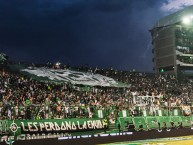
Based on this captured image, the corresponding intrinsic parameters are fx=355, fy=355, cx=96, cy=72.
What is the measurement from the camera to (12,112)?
68.4ft

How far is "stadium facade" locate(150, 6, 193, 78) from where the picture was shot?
85.4 meters

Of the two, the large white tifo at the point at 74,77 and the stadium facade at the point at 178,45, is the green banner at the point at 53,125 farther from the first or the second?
the stadium facade at the point at 178,45

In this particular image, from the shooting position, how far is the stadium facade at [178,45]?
85.4 meters

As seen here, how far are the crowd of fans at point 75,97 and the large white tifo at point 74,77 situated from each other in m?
0.87

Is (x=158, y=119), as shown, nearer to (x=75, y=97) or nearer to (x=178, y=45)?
(x=75, y=97)

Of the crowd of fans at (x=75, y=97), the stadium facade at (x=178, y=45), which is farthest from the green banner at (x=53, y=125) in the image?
the stadium facade at (x=178, y=45)

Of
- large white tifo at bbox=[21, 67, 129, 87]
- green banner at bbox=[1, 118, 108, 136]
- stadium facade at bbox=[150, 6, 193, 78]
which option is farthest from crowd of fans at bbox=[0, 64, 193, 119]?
stadium facade at bbox=[150, 6, 193, 78]

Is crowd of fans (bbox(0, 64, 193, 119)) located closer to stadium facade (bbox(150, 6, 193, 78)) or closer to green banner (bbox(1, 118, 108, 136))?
green banner (bbox(1, 118, 108, 136))

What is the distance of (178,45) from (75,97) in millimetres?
57965

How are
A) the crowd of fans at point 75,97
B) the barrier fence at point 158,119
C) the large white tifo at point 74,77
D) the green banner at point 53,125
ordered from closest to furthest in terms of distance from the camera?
the green banner at point 53,125 → the crowd of fans at point 75,97 → the barrier fence at point 158,119 → the large white tifo at point 74,77

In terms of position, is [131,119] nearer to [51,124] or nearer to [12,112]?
[51,124]

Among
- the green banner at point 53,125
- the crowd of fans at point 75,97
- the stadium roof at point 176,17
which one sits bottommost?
the green banner at point 53,125

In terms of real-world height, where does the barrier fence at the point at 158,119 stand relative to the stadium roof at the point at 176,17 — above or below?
below

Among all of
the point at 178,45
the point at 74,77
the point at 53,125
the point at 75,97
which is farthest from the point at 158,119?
the point at 178,45
